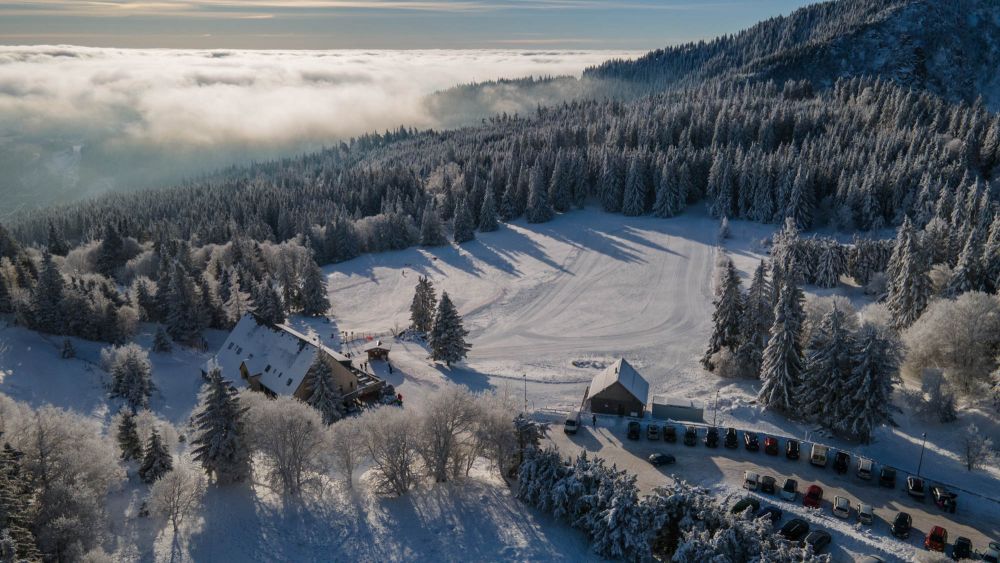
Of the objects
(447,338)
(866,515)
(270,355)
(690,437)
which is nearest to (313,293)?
(270,355)

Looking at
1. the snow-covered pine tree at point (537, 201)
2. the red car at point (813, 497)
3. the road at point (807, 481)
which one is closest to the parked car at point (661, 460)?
the road at point (807, 481)

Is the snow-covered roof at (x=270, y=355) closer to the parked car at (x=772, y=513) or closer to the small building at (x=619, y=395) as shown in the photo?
the small building at (x=619, y=395)

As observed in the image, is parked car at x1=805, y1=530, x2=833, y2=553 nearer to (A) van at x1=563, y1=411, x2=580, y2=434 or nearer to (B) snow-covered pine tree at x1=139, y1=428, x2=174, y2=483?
(A) van at x1=563, y1=411, x2=580, y2=434

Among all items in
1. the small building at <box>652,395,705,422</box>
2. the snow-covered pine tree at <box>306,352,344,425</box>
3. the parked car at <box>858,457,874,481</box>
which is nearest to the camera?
the parked car at <box>858,457,874,481</box>

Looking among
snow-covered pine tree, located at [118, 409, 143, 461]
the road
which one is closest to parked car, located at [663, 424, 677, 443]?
the road

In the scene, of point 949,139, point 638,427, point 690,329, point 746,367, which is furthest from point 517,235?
point 949,139

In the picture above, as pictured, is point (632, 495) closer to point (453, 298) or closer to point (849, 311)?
point (849, 311)

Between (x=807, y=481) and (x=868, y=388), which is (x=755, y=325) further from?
(x=807, y=481)
